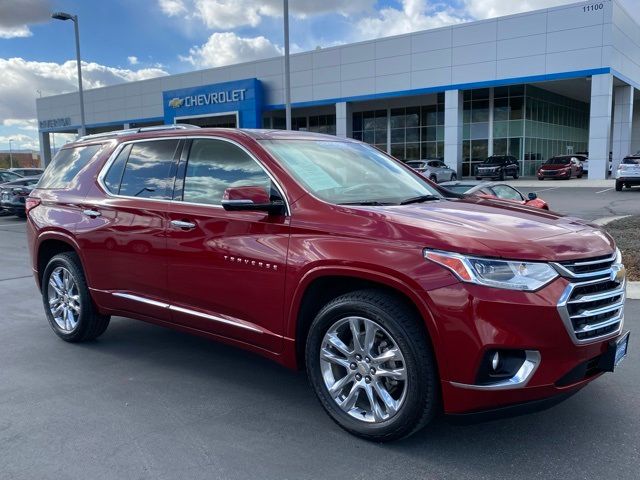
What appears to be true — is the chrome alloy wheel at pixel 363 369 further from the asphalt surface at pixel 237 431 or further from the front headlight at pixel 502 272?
the front headlight at pixel 502 272

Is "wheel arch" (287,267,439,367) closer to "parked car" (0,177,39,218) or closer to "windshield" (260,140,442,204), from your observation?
"windshield" (260,140,442,204)

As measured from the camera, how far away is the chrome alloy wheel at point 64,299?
525 cm

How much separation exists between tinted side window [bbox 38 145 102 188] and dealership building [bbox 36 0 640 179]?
3152 cm

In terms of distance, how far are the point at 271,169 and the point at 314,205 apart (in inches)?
19.5


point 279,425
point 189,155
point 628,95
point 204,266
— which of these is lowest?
point 279,425

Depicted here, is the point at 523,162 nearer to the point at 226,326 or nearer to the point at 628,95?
the point at 628,95

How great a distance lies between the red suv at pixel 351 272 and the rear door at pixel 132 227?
15 millimetres

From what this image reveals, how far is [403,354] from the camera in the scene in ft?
10.2

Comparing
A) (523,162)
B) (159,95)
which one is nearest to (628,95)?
(523,162)

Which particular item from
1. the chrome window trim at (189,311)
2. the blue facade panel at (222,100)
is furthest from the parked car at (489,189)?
the blue facade panel at (222,100)

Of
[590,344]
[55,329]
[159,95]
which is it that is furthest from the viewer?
[159,95]

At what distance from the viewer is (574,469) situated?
303 centimetres

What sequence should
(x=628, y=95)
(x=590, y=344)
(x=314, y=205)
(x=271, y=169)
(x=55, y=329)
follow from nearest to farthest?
1. (x=590, y=344)
2. (x=314, y=205)
3. (x=271, y=169)
4. (x=55, y=329)
5. (x=628, y=95)

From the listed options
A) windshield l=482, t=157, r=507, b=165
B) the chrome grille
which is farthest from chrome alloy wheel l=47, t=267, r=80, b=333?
windshield l=482, t=157, r=507, b=165
